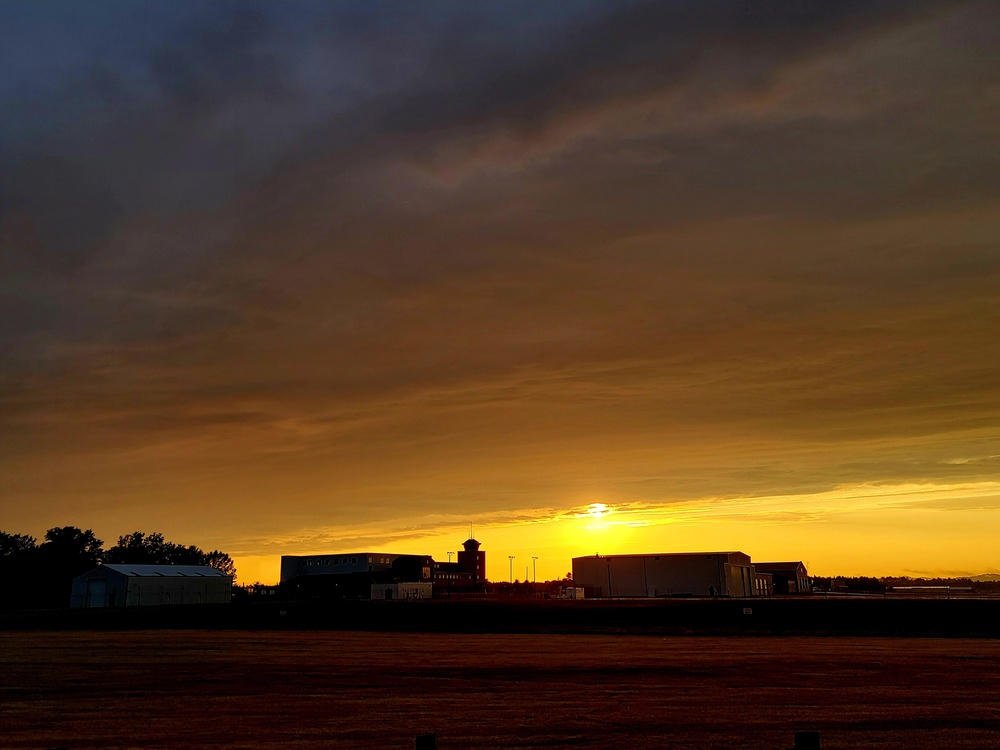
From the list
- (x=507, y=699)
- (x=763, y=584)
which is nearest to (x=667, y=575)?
(x=763, y=584)

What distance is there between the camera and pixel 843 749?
62.0 feet

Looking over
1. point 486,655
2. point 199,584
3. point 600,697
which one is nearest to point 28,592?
point 199,584

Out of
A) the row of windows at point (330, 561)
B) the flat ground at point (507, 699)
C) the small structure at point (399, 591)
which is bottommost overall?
the small structure at point (399, 591)

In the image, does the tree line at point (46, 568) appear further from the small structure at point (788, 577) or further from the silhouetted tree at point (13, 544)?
the small structure at point (788, 577)

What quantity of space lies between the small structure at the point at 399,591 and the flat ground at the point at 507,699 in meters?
103

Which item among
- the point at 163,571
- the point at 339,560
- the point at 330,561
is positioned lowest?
the point at 163,571

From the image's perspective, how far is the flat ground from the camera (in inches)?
813

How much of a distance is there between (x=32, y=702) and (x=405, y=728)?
580 inches

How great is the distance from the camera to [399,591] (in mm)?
152375

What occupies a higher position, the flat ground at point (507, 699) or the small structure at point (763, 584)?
the flat ground at point (507, 699)

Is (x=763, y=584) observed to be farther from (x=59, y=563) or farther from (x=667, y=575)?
(x=59, y=563)

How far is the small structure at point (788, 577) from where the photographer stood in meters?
158

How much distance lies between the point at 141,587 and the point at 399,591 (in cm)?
4448

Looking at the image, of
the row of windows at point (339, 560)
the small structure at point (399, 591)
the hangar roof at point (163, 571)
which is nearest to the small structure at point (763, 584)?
the small structure at point (399, 591)
